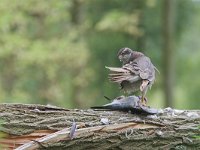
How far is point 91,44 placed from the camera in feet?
73.9

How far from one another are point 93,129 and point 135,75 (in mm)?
568

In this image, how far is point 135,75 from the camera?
15.5 feet

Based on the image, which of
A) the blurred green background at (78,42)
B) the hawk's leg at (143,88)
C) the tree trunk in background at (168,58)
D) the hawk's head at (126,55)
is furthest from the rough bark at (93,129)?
the tree trunk in background at (168,58)

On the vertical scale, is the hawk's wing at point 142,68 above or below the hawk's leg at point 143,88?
above

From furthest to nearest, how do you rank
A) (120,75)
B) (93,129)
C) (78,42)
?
(78,42) < (120,75) < (93,129)

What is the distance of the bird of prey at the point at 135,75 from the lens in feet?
15.2

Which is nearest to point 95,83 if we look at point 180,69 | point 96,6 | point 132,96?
point 96,6

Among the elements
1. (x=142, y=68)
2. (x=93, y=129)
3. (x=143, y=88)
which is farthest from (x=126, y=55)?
(x=93, y=129)

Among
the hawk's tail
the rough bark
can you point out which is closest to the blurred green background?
the hawk's tail

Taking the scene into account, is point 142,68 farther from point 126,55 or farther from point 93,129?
point 93,129

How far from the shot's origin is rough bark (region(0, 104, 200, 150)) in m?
4.26

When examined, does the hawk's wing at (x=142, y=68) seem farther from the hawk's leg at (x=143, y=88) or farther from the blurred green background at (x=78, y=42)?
the blurred green background at (x=78, y=42)

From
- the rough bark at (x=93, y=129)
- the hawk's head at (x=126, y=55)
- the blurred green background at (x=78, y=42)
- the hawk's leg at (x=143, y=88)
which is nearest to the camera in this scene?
the rough bark at (x=93, y=129)

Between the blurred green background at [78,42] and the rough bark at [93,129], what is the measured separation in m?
8.71
